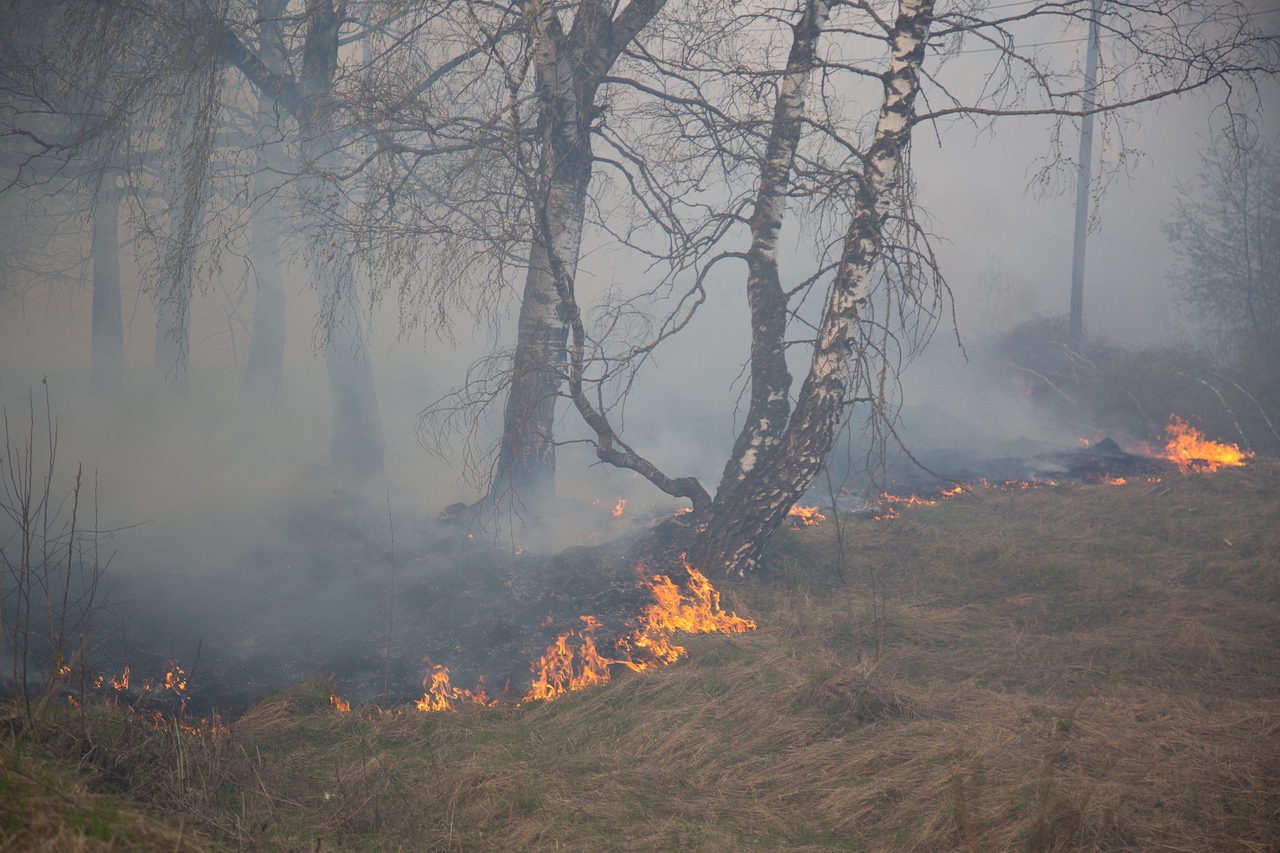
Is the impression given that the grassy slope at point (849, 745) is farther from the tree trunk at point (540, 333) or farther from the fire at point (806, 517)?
the tree trunk at point (540, 333)

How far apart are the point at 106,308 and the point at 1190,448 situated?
854 inches

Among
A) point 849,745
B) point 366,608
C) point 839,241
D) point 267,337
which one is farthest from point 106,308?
point 849,745

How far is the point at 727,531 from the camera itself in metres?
6.83

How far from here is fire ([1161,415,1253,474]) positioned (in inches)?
492

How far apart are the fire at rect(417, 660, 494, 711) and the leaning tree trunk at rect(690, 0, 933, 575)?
254cm

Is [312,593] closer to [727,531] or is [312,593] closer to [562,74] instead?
[727,531]

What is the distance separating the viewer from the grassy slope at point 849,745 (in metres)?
2.99

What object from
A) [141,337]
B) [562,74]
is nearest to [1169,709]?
[562,74]

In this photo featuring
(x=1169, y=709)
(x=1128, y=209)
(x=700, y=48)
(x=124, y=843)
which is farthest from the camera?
(x=1128, y=209)

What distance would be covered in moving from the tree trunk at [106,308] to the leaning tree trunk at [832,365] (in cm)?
1330

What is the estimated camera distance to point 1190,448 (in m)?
14.2

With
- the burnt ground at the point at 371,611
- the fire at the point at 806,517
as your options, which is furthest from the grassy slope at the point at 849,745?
the fire at the point at 806,517

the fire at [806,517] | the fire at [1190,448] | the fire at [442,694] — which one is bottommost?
the fire at [442,694]

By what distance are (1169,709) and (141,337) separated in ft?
83.2
